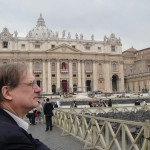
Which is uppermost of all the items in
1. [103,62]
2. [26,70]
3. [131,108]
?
[103,62]

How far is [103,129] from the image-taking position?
752 centimetres

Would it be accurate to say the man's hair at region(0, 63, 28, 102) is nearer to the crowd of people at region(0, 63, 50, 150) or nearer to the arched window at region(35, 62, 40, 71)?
the crowd of people at region(0, 63, 50, 150)

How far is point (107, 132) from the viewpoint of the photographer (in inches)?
281

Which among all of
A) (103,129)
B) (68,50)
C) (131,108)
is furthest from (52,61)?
(103,129)

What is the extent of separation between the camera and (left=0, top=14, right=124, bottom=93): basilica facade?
228 ft

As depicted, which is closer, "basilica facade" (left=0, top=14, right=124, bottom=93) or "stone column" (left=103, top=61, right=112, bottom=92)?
"basilica facade" (left=0, top=14, right=124, bottom=93)

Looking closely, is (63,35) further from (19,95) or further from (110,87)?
(19,95)

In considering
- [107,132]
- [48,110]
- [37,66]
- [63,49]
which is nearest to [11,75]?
[107,132]

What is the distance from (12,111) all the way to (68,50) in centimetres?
6978

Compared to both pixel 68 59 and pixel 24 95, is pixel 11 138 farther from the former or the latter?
pixel 68 59

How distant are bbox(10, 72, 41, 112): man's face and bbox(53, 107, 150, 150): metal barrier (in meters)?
3.55

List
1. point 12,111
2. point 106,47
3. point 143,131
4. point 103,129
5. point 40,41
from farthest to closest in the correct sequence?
point 106,47, point 40,41, point 103,129, point 143,131, point 12,111

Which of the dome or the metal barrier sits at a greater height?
the dome

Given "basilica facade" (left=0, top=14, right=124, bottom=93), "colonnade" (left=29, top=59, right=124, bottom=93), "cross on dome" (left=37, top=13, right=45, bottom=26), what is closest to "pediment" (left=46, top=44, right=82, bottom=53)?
"basilica facade" (left=0, top=14, right=124, bottom=93)
